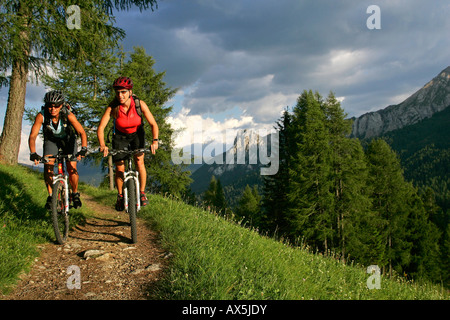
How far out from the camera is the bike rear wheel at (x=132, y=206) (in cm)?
502

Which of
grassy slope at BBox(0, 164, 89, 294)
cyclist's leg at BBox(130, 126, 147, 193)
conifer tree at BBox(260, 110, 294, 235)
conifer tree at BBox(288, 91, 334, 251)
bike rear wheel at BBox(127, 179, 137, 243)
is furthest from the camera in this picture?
conifer tree at BBox(260, 110, 294, 235)

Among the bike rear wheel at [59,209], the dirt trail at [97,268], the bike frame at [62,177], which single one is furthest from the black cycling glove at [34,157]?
the dirt trail at [97,268]

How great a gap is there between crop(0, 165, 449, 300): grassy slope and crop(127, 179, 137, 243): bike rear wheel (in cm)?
53

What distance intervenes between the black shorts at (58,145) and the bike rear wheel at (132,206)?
181 centimetres

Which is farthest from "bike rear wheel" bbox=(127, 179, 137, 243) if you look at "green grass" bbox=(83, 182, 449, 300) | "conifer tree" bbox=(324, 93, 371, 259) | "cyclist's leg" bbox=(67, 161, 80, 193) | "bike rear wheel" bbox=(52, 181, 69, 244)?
"conifer tree" bbox=(324, 93, 371, 259)

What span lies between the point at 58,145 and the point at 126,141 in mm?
1577

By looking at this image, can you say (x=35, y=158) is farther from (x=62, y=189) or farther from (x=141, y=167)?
(x=141, y=167)

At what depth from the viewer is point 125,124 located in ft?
18.0

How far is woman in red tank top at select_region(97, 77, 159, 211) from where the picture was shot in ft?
17.2

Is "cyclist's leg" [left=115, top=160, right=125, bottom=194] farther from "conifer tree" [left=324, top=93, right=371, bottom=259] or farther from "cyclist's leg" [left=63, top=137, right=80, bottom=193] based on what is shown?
"conifer tree" [left=324, top=93, right=371, bottom=259]

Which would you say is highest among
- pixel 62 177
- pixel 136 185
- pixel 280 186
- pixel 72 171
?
pixel 72 171

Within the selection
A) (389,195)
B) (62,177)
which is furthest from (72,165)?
(389,195)
